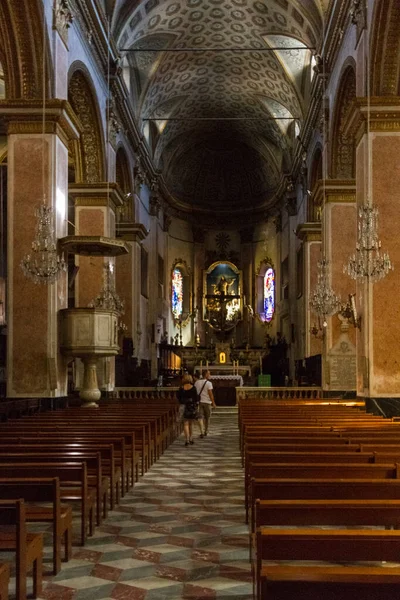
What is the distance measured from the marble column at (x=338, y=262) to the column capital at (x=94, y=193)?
5.71 metres

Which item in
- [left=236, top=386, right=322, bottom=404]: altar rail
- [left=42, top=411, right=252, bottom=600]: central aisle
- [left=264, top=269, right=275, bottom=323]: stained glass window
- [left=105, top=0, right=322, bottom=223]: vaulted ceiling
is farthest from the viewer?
[left=264, top=269, right=275, bottom=323]: stained glass window

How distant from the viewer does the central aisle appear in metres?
4.45

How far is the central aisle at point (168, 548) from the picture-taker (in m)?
4.45

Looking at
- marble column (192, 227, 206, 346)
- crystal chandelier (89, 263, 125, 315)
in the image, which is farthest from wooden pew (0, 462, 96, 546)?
marble column (192, 227, 206, 346)

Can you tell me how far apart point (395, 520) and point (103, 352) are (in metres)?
10.5

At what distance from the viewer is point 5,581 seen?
3.01 metres

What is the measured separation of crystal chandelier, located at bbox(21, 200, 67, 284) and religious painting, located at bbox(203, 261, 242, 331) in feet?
76.1

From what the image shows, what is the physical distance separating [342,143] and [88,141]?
689 cm

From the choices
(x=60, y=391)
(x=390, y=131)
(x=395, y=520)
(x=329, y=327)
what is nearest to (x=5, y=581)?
(x=395, y=520)

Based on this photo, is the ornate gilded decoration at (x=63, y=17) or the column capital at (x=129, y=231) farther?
the column capital at (x=129, y=231)

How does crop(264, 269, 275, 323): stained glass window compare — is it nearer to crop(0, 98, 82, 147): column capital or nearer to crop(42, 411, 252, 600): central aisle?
crop(0, 98, 82, 147): column capital

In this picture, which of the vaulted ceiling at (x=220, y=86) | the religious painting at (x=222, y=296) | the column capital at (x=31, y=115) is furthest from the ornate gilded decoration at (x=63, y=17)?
the religious painting at (x=222, y=296)

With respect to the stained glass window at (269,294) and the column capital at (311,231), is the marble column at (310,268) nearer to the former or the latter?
the column capital at (311,231)

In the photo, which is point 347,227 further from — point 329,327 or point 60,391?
point 60,391
